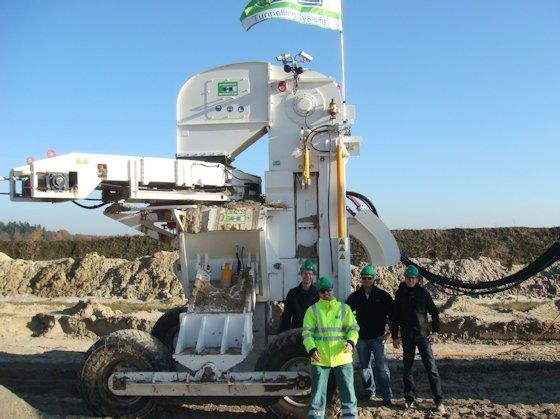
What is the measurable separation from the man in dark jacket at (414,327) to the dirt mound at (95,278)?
1458 centimetres

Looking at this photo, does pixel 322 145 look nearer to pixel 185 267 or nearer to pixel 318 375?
pixel 185 267

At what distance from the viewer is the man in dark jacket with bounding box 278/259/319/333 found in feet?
21.7

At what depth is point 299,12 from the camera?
7.71m

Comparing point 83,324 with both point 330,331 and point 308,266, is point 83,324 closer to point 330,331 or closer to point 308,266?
point 308,266

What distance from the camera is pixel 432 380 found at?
261 inches

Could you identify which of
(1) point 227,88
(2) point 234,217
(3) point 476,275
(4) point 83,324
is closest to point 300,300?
(2) point 234,217

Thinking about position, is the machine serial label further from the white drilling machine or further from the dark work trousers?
the dark work trousers

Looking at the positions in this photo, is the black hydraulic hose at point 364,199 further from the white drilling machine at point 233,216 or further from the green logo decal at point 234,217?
the green logo decal at point 234,217

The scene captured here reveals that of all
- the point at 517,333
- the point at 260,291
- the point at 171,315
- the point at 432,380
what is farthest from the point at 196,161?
the point at 517,333

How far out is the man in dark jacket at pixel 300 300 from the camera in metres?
6.60

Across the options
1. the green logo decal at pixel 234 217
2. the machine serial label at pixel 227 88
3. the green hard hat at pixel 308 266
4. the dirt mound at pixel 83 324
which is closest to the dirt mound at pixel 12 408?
the green logo decal at pixel 234 217

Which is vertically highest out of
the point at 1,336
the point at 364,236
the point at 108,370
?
the point at 364,236

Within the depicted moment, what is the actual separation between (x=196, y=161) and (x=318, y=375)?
9.72 feet

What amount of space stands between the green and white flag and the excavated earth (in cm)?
Answer: 357
